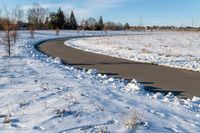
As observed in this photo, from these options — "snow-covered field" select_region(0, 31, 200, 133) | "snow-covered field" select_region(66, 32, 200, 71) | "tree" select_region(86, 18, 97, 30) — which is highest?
"tree" select_region(86, 18, 97, 30)

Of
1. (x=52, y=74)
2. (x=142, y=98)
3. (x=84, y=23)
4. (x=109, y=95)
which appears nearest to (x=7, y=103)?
(x=109, y=95)

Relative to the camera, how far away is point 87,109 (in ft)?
22.5

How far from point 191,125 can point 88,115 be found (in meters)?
2.05

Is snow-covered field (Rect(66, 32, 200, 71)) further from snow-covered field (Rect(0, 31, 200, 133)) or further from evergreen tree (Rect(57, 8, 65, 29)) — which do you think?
evergreen tree (Rect(57, 8, 65, 29))

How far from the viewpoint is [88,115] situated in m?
6.44

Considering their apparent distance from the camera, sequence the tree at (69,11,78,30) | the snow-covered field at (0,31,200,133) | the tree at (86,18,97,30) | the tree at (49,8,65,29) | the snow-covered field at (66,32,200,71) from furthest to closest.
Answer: the tree at (86,18,97,30)
the tree at (69,11,78,30)
the tree at (49,8,65,29)
the snow-covered field at (66,32,200,71)
the snow-covered field at (0,31,200,133)

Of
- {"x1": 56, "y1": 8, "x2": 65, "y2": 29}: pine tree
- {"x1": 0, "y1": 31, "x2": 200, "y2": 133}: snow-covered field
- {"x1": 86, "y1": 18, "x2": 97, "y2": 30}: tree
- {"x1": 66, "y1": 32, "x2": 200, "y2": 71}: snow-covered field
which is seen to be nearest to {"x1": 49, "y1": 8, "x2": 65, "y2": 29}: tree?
{"x1": 56, "y1": 8, "x2": 65, "y2": 29}: pine tree

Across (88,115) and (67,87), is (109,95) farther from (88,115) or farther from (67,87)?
(88,115)

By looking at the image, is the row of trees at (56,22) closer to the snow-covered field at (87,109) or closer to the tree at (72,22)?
the tree at (72,22)

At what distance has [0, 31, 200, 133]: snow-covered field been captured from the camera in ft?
19.2

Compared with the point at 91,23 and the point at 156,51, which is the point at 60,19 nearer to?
the point at 91,23

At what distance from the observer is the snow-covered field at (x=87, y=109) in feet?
19.2

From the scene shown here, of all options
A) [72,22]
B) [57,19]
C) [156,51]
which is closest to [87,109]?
[156,51]

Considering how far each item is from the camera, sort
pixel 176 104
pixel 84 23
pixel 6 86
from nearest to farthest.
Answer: pixel 176 104 → pixel 6 86 → pixel 84 23
